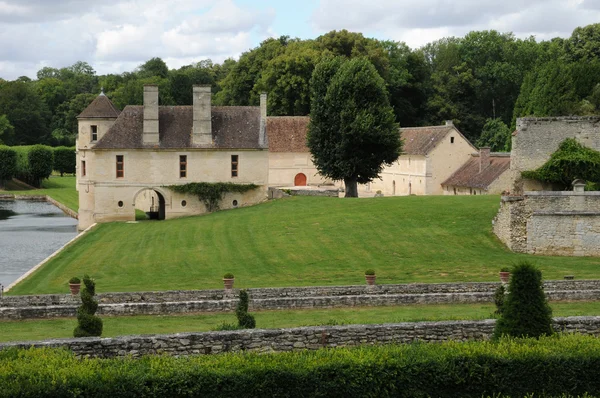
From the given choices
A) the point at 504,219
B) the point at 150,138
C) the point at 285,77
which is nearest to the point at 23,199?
the point at 285,77

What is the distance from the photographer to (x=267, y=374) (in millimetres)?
14703

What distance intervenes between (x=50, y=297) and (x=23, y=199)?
65.1 m

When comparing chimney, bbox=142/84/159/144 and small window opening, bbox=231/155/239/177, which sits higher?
chimney, bbox=142/84/159/144

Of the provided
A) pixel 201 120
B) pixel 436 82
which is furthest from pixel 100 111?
pixel 436 82

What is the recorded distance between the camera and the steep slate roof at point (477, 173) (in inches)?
2338

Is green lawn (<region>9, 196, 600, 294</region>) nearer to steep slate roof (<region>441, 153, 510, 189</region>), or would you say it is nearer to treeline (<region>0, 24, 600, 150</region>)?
steep slate roof (<region>441, 153, 510, 189</region>)

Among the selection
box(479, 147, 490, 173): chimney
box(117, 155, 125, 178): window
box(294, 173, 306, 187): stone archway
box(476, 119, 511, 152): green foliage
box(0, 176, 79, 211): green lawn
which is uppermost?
box(476, 119, 511, 152): green foliage

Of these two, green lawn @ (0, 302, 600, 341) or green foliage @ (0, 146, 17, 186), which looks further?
green foliage @ (0, 146, 17, 186)

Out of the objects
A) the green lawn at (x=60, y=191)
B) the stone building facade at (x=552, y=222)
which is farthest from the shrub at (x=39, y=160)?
the stone building facade at (x=552, y=222)

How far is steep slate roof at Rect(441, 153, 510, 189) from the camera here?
59375mm

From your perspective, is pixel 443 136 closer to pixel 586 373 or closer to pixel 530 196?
pixel 530 196

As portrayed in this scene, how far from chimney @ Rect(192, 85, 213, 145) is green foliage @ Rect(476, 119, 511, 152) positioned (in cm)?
3787

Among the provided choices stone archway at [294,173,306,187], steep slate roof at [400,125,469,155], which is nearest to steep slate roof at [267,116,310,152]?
stone archway at [294,173,306,187]

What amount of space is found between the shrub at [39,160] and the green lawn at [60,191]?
2271 millimetres
